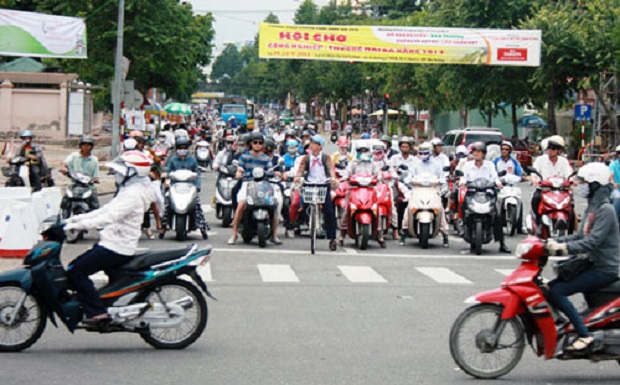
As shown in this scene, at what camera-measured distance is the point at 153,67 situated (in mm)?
45406

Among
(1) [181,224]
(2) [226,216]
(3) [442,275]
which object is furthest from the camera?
(2) [226,216]

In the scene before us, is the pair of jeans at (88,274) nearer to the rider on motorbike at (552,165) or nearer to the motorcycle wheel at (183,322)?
the motorcycle wheel at (183,322)

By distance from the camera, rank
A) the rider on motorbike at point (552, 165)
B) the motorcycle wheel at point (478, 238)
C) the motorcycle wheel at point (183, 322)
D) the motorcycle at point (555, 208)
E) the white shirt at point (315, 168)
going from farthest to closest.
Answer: the rider on motorbike at point (552, 165) < the motorcycle wheel at point (478, 238) < the motorcycle at point (555, 208) < the white shirt at point (315, 168) < the motorcycle wheel at point (183, 322)

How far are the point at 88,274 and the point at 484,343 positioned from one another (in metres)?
3.33

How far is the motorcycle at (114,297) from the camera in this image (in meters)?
9.66

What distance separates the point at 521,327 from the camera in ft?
29.2

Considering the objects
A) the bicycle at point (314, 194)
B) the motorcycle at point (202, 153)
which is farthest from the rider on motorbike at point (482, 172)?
the motorcycle at point (202, 153)

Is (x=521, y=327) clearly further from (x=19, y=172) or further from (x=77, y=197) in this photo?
(x=19, y=172)

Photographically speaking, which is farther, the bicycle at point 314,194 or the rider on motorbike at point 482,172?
the rider on motorbike at point 482,172

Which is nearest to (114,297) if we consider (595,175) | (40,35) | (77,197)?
(595,175)

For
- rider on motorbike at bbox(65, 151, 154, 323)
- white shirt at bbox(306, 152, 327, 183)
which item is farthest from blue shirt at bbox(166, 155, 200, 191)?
rider on motorbike at bbox(65, 151, 154, 323)

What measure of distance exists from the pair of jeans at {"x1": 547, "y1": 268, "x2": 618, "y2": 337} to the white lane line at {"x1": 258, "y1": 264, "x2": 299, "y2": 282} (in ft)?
21.6

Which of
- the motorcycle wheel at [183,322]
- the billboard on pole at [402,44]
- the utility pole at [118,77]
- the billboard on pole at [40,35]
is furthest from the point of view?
the billboard on pole at [402,44]

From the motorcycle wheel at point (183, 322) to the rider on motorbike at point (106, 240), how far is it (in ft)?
1.35
